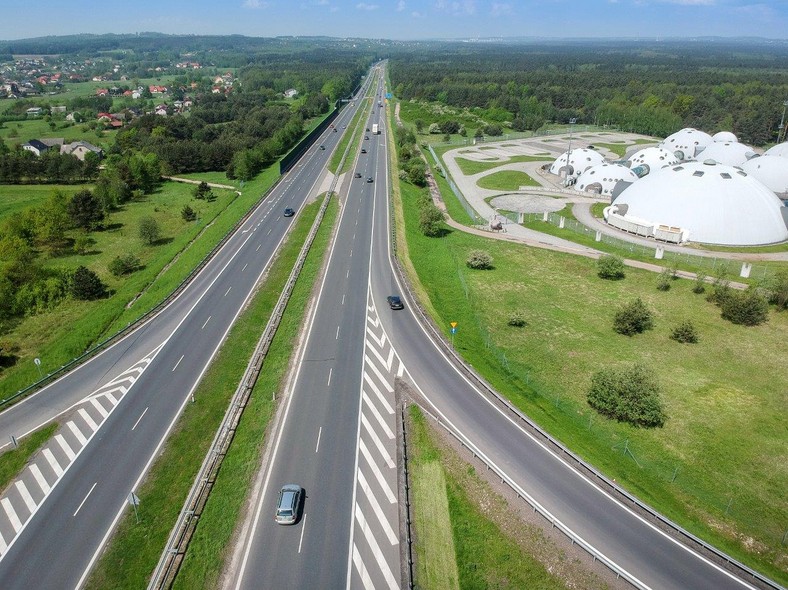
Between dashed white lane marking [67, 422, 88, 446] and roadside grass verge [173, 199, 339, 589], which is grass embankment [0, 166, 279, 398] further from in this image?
roadside grass verge [173, 199, 339, 589]

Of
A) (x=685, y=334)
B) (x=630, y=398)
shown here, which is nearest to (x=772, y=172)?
(x=685, y=334)

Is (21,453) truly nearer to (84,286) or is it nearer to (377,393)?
(377,393)

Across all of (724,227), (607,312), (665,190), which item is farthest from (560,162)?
(607,312)

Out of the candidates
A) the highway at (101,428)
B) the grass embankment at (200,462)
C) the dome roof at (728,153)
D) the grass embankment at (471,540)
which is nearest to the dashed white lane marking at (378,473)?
the grass embankment at (471,540)

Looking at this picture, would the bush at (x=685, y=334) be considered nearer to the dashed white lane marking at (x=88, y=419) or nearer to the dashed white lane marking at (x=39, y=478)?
the dashed white lane marking at (x=88, y=419)

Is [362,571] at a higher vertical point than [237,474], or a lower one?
lower

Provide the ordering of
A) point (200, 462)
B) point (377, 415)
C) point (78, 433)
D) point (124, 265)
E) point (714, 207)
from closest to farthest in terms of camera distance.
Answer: point (200, 462) < point (78, 433) < point (377, 415) < point (124, 265) < point (714, 207)

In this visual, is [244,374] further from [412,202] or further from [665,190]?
[665,190]
